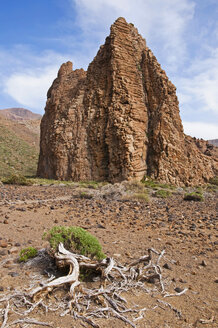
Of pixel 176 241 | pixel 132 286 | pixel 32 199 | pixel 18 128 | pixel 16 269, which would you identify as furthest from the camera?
pixel 18 128

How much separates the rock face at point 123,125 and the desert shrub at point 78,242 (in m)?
14.4

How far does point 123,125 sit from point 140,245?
48.4ft

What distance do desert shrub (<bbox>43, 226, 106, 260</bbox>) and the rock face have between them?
47.1ft

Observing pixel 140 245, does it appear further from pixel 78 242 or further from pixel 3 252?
pixel 3 252

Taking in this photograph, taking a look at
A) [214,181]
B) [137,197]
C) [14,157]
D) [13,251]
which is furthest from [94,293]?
[14,157]

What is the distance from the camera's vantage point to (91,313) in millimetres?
2586

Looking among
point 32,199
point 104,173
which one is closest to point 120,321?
point 32,199

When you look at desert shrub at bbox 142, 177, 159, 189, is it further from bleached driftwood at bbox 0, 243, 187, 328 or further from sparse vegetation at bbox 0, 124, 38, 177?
sparse vegetation at bbox 0, 124, 38, 177

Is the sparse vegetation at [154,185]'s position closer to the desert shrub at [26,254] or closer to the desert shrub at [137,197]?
the desert shrub at [137,197]

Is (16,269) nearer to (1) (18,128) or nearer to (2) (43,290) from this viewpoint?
(2) (43,290)

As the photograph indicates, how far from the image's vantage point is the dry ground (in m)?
2.72

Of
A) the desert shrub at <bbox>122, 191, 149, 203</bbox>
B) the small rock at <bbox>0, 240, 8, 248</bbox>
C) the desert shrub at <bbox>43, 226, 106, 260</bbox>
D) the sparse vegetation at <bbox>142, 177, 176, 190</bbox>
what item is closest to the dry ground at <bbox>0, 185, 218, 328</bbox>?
the small rock at <bbox>0, 240, 8, 248</bbox>

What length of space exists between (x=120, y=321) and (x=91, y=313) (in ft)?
1.09

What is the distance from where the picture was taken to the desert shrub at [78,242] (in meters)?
3.83
